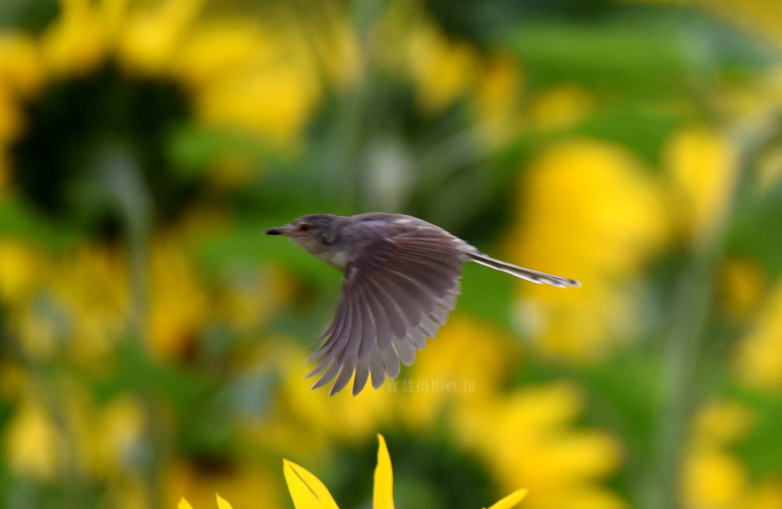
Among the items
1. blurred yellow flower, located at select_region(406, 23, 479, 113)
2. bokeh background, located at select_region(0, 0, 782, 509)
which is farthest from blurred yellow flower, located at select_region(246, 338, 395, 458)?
blurred yellow flower, located at select_region(406, 23, 479, 113)

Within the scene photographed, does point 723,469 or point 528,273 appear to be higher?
point 528,273

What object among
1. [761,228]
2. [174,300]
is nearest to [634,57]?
[761,228]

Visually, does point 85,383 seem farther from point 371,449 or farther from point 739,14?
point 739,14

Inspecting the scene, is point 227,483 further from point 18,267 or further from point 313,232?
point 313,232

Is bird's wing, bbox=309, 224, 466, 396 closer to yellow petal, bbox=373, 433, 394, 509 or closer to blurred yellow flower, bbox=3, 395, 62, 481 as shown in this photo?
yellow petal, bbox=373, 433, 394, 509

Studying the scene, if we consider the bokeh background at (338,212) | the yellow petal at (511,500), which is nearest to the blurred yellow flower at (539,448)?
the bokeh background at (338,212)

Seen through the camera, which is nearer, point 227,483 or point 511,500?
point 511,500

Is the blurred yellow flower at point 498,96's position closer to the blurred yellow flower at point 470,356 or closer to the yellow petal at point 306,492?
the blurred yellow flower at point 470,356
